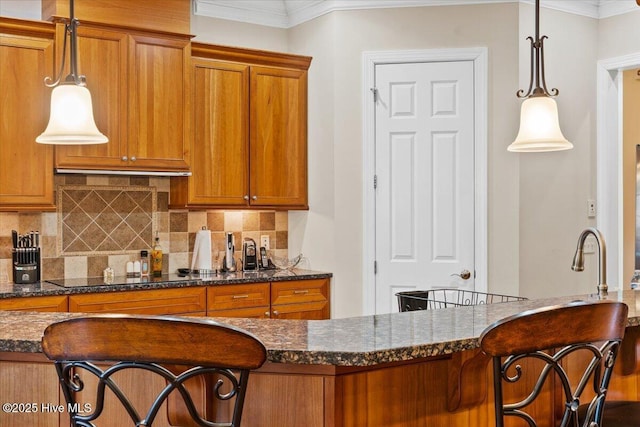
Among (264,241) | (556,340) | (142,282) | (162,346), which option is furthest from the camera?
(264,241)

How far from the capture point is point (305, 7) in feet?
15.2

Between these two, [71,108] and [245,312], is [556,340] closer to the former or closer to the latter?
[71,108]

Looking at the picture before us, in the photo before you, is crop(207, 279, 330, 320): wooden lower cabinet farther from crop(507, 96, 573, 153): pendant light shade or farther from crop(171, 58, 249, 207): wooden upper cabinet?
crop(507, 96, 573, 153): pendant light shade

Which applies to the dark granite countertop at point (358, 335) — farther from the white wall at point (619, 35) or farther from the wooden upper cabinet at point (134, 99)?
the white wall at point (619, 35)

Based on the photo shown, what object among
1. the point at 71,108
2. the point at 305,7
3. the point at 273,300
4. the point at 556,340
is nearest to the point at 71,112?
the point at 71,108

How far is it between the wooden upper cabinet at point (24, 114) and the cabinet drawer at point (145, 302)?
0.60 m

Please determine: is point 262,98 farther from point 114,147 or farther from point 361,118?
point 114,147

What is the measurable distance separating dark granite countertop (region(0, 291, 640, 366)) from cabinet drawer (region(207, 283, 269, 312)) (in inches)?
74.8

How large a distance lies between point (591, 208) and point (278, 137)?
215 centimetres

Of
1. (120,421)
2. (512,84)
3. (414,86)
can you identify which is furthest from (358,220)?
(120,421)

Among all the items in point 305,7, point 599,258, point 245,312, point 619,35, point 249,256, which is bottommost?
point 245,312

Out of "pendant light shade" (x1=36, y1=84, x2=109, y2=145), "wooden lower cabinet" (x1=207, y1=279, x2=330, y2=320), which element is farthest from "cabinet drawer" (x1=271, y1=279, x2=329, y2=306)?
"pendant light shade" (x1=36, y1=84, x2=109, y2=145)

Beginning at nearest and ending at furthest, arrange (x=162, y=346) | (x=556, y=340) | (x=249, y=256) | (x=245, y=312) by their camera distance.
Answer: (x=162, y=346)
(x=556, y=340)
(x=245, y=312)
(x=249, y=256)

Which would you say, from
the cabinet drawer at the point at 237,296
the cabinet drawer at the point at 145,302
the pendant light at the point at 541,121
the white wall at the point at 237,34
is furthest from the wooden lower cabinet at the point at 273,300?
the pendant light at the point at 541,121
